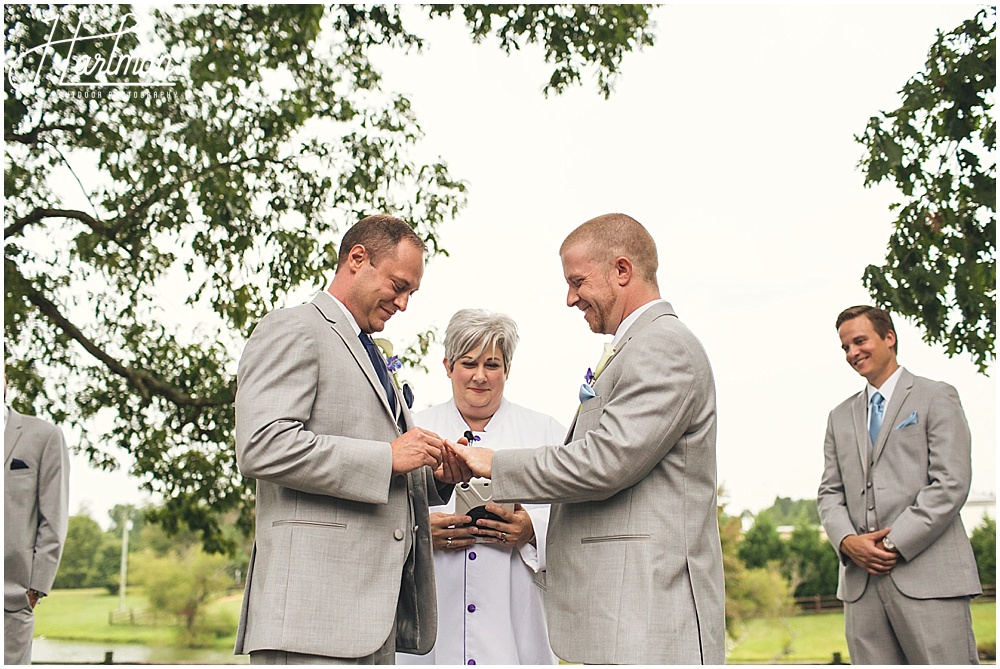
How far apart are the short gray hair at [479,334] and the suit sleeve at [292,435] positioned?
1.27 m

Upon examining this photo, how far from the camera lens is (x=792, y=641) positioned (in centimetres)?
941

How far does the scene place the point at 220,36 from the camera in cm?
683

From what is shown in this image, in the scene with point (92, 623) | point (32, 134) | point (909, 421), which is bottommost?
point (92, 623)

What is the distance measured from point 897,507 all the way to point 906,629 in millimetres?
524

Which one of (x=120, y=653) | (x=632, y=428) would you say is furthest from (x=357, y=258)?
(x=120, y=653)

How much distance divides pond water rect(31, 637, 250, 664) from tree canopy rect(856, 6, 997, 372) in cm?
600

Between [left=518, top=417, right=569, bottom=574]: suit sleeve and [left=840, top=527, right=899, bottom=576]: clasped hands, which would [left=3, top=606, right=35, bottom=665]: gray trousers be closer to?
[left=518, top=417, right=569, bottom=574]: suit sleeve

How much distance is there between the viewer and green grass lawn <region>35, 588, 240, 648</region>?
8352mm

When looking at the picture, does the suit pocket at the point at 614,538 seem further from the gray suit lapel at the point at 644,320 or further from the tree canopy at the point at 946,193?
the tree canopy at the point at 946,193

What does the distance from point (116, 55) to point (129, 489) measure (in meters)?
3.15

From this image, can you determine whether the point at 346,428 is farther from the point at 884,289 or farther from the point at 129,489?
the point at 129,489

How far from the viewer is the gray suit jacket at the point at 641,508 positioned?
2.53 metres

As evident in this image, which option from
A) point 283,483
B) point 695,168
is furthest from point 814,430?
point 283,483

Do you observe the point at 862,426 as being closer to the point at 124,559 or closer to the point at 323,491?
the point at 323,491
